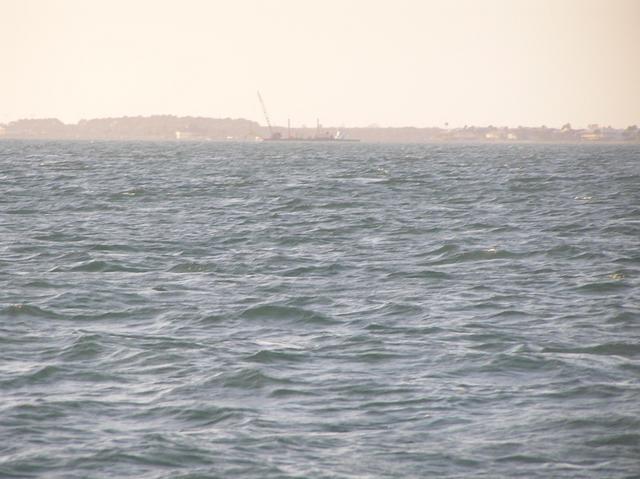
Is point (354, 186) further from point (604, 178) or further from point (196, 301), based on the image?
point (196, 301)

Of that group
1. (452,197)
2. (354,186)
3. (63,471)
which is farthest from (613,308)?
(354,186)

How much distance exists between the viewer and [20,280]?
24062 millimetres

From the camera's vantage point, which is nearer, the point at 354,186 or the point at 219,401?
the point at 219,401

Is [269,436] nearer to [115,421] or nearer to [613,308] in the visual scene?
[115,421]

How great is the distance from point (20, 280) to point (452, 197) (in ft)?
103

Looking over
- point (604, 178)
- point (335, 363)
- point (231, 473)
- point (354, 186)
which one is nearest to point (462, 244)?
point (335, 363)

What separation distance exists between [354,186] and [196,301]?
41.0 meters

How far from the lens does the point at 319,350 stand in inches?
683

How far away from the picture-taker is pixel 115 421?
526 inches

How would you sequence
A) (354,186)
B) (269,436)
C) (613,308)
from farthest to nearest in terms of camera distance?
(354,186) → (613,308) → (269,436)

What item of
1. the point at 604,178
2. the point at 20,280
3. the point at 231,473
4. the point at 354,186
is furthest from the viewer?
the point at 604,178

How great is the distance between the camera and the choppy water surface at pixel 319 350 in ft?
40.4

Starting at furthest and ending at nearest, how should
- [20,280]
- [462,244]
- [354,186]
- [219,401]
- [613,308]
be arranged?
[354,186] → [462,244] → [20,280] → [613,308] → [219,401]

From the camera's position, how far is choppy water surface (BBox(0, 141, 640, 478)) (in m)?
12.3
